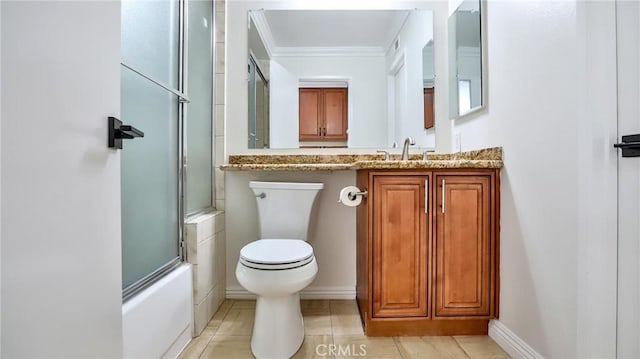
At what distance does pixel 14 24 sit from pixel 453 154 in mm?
2102

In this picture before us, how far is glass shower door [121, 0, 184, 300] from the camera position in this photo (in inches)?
43.9

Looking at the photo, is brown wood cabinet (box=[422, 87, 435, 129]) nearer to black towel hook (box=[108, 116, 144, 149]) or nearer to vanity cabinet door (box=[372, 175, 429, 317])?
vanity cabinet door (box=[372, 175, 429, 317])

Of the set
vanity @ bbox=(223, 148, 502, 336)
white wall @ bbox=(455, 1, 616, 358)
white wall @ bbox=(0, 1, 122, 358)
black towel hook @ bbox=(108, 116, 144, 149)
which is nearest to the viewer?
white wall @ bbox=(0, 1, 122, 358)

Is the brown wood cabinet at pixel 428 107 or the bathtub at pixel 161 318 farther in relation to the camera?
the brown wood cabinet at pixel 428 107

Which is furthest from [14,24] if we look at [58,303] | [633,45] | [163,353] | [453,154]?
[453,154]

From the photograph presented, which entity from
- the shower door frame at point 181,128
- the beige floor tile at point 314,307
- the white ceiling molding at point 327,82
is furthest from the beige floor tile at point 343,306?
the white ceiling molding at point 327,82

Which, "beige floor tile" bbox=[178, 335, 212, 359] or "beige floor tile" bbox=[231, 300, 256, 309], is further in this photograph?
"beige floor tile" bbox=[231, 300, 256, 309]

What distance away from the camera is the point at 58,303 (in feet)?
1.88

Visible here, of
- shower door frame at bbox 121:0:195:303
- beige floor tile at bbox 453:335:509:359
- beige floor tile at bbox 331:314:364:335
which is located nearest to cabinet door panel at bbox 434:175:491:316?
beige floor tile at bbox 453:335:509:359

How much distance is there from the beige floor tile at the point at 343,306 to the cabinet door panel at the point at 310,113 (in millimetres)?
1108

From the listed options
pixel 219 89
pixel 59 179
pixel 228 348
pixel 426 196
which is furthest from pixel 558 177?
pixel 219 89

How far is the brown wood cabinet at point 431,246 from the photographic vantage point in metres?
1.50

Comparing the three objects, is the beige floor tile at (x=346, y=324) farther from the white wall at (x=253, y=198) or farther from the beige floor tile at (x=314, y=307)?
the white wall at (x=253, y=198)

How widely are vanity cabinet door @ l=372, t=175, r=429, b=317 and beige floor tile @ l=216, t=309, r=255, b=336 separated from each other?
2.29 ft
